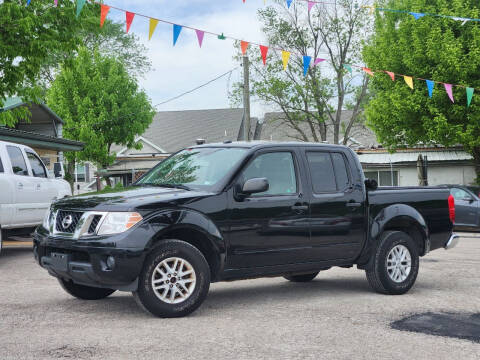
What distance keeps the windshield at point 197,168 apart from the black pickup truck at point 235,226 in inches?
0.7

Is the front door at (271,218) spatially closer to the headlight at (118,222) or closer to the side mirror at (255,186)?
the side mirror at (255,186)

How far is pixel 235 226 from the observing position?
6684 mm

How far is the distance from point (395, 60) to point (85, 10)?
18989 mm

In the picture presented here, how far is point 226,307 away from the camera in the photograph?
6.92 metres

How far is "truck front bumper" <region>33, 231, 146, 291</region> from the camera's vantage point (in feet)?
19.5

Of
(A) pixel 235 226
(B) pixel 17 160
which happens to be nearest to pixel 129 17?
(B) pixel 17 160

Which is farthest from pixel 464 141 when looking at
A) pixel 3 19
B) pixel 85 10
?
pixel 3 19

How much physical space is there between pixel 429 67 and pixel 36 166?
2078cm

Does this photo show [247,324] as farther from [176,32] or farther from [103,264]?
[176,32]

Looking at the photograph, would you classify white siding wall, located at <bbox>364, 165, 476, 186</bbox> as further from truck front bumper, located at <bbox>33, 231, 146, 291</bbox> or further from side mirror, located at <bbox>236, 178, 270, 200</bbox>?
truck front bumper, located at <bbox>33, 231, 146, 291</bbox>

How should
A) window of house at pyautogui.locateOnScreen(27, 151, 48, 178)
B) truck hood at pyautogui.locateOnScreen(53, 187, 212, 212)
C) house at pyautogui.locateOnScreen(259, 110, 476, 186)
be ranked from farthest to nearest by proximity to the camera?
house at pyautogui.locateOnScreen(259, 110, 476, 186), window of house at pyautogui.locateOnScreen(27, 151, 48, 178), truck hood at pyautogui.locateOnScreen(53, 187, 212, 212)

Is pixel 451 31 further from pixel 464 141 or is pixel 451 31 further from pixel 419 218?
pixel 419 218

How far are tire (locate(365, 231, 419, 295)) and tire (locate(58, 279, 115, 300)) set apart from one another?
3.15m

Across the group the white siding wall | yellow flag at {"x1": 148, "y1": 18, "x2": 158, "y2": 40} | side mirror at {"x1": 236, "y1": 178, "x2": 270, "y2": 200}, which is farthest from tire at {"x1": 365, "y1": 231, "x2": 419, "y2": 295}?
the white siding wall
